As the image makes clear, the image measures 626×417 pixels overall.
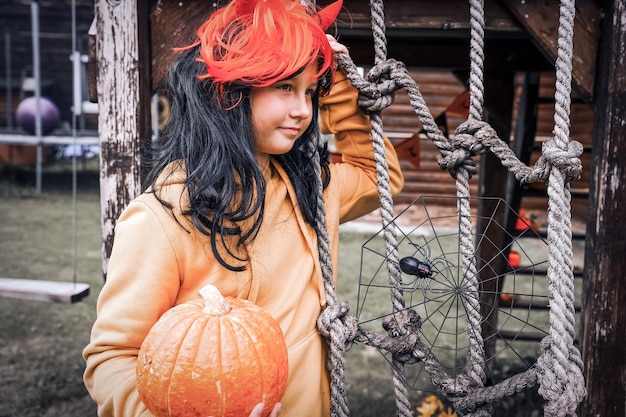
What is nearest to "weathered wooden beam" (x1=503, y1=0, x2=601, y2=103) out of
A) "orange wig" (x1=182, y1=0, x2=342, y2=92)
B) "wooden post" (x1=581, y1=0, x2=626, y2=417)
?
"wooden post" (x1=581, y1=0, x2=626, y2=417)

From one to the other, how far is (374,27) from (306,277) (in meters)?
0.71

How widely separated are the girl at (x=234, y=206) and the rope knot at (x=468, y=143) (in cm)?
38

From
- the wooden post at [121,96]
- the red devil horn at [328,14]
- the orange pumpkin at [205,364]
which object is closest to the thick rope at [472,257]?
the red devil horn at [328,14]

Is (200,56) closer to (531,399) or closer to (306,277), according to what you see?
(306,277)

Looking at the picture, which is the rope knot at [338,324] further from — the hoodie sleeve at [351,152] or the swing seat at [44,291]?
the swing seat at [44,291]

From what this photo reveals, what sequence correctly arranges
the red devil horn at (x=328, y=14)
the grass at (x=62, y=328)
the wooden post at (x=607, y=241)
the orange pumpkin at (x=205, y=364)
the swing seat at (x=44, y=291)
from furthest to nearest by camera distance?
the grass at (x=62, y=328), the swing seat at (x=44, y=291), the wooden post at (x=607, y=241), the red devil horn at (x=328, y=14), the orange pumpkin at (x=205, y=364)

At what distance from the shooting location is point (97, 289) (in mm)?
4934

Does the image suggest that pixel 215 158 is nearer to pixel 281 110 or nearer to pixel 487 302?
pixel 281 110

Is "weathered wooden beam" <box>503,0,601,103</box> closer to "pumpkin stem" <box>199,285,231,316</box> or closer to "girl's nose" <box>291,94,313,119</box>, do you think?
"girl's nose" <box>291,94,313,119</box>

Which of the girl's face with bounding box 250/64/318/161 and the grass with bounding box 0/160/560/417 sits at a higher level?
the girl's face with bounding box 250/64/318/161

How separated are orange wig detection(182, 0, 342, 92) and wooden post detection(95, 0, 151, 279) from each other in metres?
0.41

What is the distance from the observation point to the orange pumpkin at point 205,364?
122 cm

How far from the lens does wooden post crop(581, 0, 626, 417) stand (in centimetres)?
176

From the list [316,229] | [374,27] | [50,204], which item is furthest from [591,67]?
[50,204]
